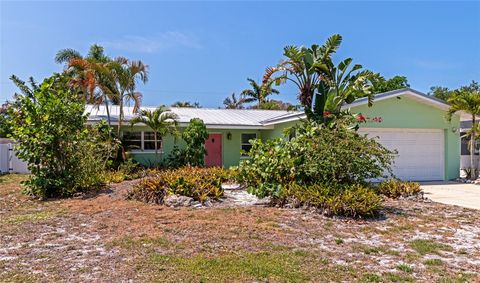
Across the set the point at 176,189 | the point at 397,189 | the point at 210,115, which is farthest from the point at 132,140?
the point at 397,189

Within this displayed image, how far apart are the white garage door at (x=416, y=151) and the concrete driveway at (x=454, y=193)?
1.00 meters

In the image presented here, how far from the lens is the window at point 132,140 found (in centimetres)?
1708

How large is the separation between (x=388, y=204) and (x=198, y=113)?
42.8 ft

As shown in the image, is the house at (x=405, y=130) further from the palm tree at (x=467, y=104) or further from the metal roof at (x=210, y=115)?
the palm tree at (x=467, y=104)

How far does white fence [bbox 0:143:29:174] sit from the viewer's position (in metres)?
18.3

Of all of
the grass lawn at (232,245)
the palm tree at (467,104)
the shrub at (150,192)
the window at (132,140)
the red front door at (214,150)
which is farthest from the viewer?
the red front door at (214,150)

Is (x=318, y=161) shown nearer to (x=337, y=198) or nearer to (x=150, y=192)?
(x=337, y=198)

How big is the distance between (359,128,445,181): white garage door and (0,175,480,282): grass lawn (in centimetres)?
704

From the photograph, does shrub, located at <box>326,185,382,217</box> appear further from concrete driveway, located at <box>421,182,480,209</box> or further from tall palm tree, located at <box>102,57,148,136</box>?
tall palm tree, located at <box>102,57,148,136</box>

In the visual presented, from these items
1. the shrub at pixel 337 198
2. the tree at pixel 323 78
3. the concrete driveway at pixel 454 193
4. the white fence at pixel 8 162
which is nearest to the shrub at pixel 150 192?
the shrub at pixel 337 198

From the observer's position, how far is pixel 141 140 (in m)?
17.9

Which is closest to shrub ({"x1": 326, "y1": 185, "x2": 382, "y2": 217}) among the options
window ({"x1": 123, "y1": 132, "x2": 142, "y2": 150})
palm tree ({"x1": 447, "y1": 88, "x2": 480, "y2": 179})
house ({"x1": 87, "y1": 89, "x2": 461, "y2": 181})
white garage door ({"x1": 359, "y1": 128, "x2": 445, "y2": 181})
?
house ({"x1": 87, "y1": 89, "x2": 461, "y2": 181})

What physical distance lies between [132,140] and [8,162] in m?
6.50

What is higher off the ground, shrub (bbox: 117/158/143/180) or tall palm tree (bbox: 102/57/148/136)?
tall palm tree (bbox: 102/57/148/136)
